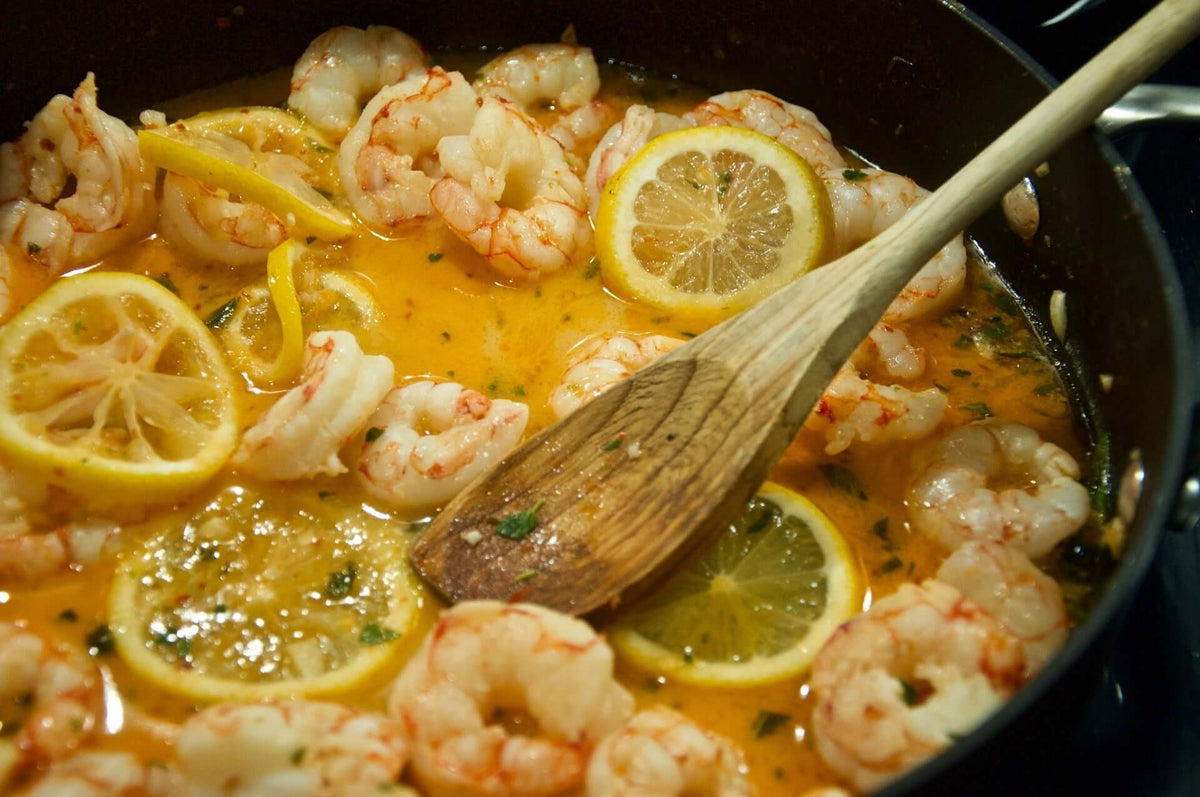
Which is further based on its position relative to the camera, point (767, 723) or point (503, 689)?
point (767, 723)

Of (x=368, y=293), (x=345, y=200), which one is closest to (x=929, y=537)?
(x=368, y=293)

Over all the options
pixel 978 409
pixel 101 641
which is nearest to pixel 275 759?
pixel 101 641

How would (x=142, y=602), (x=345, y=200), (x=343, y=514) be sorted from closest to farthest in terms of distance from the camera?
(x=142, y=602) → (x=343, y=514) → (x=345, y=200)

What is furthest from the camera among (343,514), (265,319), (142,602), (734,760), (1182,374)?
(265,319)

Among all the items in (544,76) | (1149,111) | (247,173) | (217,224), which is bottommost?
(217,224)

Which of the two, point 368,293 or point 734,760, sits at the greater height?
point 368,293

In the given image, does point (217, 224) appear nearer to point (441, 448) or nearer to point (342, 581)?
point (441, 448)

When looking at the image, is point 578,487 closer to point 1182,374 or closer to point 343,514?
point 343,514
